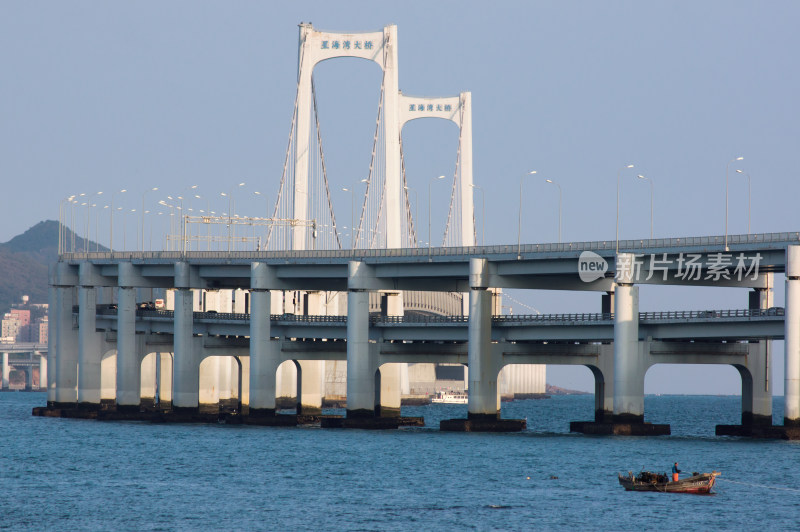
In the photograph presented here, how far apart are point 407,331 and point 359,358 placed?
425 cm

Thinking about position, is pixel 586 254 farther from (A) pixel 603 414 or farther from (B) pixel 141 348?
(B) pixel 141 348

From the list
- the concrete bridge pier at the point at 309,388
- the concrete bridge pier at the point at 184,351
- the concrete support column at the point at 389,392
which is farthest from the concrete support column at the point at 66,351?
the concrete support column at the point at 389,392

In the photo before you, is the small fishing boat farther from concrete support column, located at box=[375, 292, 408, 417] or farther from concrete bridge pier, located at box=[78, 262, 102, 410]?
concrete bridge pier, located at box=[78, 262, 102, 410]

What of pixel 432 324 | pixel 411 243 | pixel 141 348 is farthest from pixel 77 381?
pixel 432 324

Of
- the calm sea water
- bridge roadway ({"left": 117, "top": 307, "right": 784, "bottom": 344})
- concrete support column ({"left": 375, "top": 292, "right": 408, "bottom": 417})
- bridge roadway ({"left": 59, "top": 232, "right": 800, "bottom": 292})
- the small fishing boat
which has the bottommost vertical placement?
the calm sea water

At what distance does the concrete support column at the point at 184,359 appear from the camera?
399ft

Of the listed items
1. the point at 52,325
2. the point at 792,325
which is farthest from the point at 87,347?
the point at 792,325

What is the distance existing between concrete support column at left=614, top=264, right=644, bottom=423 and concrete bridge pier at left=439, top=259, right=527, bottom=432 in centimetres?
1133

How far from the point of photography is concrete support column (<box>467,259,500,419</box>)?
10288cm

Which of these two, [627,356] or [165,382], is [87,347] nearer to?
[165,382]

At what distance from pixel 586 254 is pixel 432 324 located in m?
15.7

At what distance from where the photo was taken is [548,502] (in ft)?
216

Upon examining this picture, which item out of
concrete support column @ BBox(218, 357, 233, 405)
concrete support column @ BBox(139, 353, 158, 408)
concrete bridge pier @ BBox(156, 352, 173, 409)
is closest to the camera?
concrete support column @ BBox(139, 353, 158, 408)

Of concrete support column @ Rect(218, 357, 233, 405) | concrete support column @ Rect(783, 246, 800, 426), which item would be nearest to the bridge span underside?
concrete support column @ Rect(783, 246, 800, 426)
